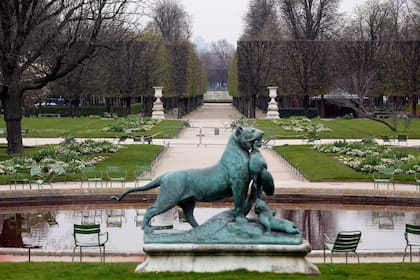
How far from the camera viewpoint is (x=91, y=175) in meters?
24.4

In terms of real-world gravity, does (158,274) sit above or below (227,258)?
below

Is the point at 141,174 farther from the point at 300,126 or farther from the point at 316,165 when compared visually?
the point at 300,126

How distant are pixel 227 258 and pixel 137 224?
6.38 m

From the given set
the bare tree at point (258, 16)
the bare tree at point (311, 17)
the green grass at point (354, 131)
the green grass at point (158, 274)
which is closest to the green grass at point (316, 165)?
the green grass at point (354, 131)

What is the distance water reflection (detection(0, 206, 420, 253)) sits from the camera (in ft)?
52.3

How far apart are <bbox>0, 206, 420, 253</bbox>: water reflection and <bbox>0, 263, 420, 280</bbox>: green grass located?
219cm

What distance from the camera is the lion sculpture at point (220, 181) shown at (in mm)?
11984

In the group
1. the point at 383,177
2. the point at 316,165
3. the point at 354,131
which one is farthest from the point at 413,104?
the point at 383,177

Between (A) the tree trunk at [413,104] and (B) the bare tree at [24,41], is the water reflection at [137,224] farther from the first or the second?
(A) the tree trunk at [413,104]

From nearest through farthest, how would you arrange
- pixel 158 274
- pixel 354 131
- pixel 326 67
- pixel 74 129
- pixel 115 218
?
pixel 158 274, pixel 115 218, pixel 354 131, pixel 74 129, pixel 326 67

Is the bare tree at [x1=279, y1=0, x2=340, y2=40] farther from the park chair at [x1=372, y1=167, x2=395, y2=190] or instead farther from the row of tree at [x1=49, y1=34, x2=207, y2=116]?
the park chair at [x1=372, y1=167, x2=395, y2=190]

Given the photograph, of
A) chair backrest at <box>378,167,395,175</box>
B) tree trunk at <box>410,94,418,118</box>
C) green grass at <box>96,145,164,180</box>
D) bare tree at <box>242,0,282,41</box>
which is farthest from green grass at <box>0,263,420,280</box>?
bare tree at <box>242,0,282,41</box>

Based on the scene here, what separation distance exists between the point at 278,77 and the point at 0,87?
38.2m

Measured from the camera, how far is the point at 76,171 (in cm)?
2511
